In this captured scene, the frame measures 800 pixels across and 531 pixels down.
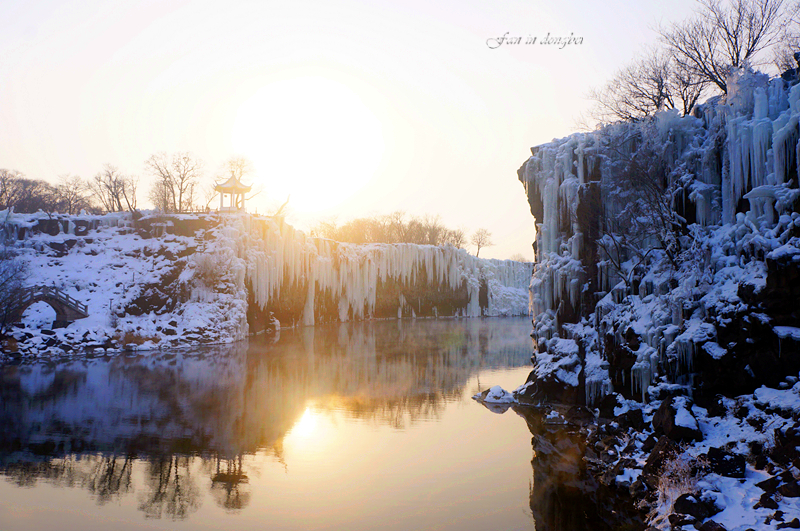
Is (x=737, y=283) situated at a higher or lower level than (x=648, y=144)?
lower

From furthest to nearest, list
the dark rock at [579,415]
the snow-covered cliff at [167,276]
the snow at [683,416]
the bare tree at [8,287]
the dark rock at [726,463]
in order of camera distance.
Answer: the snow-covered cliff at [167,276] < the bare tree at [8,287] < the dark rock at [579,415] < the snow at [683,416] < the dark rock at [726,463]

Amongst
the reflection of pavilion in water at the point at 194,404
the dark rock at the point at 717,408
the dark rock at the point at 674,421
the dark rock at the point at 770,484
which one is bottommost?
the reflection of pavilion in water at the point at 194,404

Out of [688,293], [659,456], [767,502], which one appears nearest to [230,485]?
[659,456]

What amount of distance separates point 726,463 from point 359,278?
35.9 meters

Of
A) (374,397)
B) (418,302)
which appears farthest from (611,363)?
(418,302)

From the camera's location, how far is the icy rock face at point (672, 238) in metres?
8.70

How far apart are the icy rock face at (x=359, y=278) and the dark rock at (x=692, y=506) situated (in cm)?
2545

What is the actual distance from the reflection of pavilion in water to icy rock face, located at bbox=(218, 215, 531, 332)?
6.58 metres

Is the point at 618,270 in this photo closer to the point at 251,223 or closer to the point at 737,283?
the point at 737,283

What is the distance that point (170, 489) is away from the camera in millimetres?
8617

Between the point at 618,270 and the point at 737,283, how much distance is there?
3.26m

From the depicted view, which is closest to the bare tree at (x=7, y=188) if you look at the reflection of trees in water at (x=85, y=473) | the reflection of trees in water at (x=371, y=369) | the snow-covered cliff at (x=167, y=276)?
the snow-covered cliff at (x=167, y=276)

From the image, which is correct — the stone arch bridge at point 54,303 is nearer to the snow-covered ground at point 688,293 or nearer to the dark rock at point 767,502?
the snow-covered ground at point 688,293

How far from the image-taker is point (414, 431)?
477 inches
